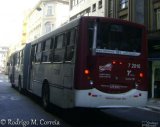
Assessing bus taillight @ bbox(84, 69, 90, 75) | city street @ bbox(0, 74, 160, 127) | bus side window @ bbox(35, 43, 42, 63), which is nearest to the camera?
bus taillight @ bbox(84, 69, 90, 75)

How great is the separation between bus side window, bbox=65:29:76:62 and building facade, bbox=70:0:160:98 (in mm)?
15740

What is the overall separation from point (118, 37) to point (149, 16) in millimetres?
18245

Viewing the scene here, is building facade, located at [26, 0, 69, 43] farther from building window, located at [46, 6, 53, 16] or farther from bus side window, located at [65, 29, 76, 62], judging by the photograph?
bus side window, located at [65, 29, 76, 62]

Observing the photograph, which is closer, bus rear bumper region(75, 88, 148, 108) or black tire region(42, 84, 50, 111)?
bus rear bumper region(75, 88, 148, 108)

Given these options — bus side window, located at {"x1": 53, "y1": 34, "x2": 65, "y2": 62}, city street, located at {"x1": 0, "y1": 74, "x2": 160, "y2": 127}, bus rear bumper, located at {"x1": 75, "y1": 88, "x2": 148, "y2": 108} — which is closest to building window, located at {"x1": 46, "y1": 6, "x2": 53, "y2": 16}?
city street, located at {"x1": 0, "y1": 74, "x2": 160, "y2": 127}

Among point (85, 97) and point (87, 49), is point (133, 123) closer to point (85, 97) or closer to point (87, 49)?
point (85, 97)

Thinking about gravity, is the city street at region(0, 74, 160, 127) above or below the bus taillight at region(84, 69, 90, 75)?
below

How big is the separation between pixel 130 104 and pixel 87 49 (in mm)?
2135

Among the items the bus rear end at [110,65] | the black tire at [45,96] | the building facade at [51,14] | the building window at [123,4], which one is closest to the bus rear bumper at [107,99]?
the bus rear end at [110,65]

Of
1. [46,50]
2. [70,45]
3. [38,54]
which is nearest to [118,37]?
[70,45]

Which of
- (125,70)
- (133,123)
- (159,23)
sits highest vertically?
(159,23)

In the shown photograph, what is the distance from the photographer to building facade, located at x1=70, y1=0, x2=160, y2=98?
1089 inches

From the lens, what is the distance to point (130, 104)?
37.7 ft

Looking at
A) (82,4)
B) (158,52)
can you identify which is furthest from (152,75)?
(82,4)
